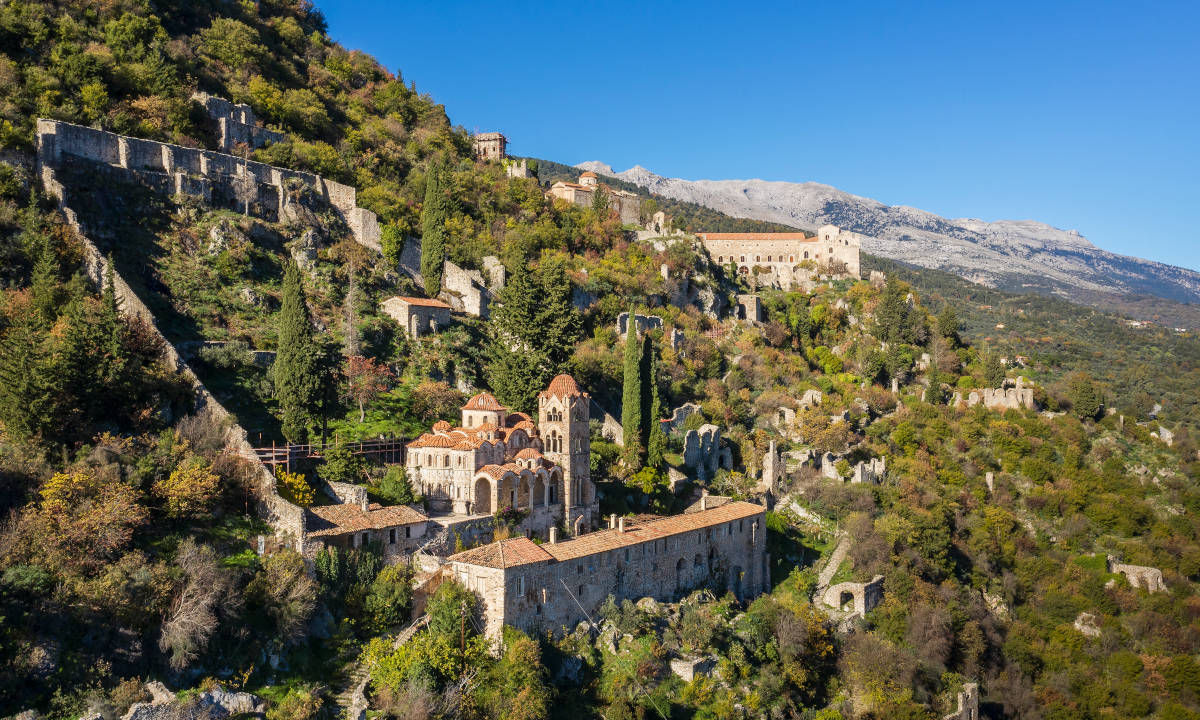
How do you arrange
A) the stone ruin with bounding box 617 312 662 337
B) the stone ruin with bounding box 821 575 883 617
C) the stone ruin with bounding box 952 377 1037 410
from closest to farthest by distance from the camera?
the stone ruin with bounding box 821 575 883 617
the stone ruin with bounding box 617 312 662 337
the stone ruin with bounding box 952 377 1037 410

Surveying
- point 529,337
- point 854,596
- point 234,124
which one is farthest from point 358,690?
point 234,124

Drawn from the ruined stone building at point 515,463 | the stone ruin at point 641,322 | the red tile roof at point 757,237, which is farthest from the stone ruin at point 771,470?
the red tile roof at point 757,237

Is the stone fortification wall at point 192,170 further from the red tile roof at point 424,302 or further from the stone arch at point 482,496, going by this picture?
the stone arch at point 482,496

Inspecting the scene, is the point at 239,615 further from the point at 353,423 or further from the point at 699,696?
the point at 699,696

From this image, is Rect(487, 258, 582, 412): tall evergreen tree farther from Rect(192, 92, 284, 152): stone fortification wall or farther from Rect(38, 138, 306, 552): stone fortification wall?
Rect(192, 92, 284, 152): stone fortification wall

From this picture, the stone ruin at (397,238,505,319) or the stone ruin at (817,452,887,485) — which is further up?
the stone ruin at (397,238,505,319)

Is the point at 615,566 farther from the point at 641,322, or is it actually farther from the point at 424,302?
the point at 641,322

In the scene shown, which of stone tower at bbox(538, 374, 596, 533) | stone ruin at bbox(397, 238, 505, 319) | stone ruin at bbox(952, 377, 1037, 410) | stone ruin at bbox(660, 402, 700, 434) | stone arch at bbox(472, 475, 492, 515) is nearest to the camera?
stone arch at bbox(472, 475, 492, 515)

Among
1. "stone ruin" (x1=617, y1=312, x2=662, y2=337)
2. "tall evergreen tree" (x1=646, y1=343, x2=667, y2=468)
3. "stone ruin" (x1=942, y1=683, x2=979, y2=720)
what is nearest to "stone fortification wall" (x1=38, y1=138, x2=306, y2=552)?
"tall evergreen tree" (x1=646, y1=343, x2=667, y2=468)
